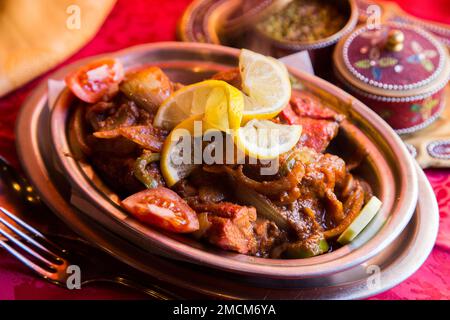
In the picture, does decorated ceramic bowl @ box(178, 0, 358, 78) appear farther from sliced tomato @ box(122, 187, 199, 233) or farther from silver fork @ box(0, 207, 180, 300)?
silver fork @ box(0, 207, 180, 300)

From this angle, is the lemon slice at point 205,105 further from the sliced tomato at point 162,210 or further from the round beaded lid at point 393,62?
the round beaded lid at point 393,62

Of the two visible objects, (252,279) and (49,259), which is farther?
(49,259)

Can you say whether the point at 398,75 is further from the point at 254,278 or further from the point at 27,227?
the point at 27,227

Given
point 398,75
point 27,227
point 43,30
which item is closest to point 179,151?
point 27,227

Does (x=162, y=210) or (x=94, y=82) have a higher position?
(x=94, y=82)

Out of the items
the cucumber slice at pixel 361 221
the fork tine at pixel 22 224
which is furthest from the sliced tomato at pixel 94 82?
the cucumber slice at pixel 361 221
